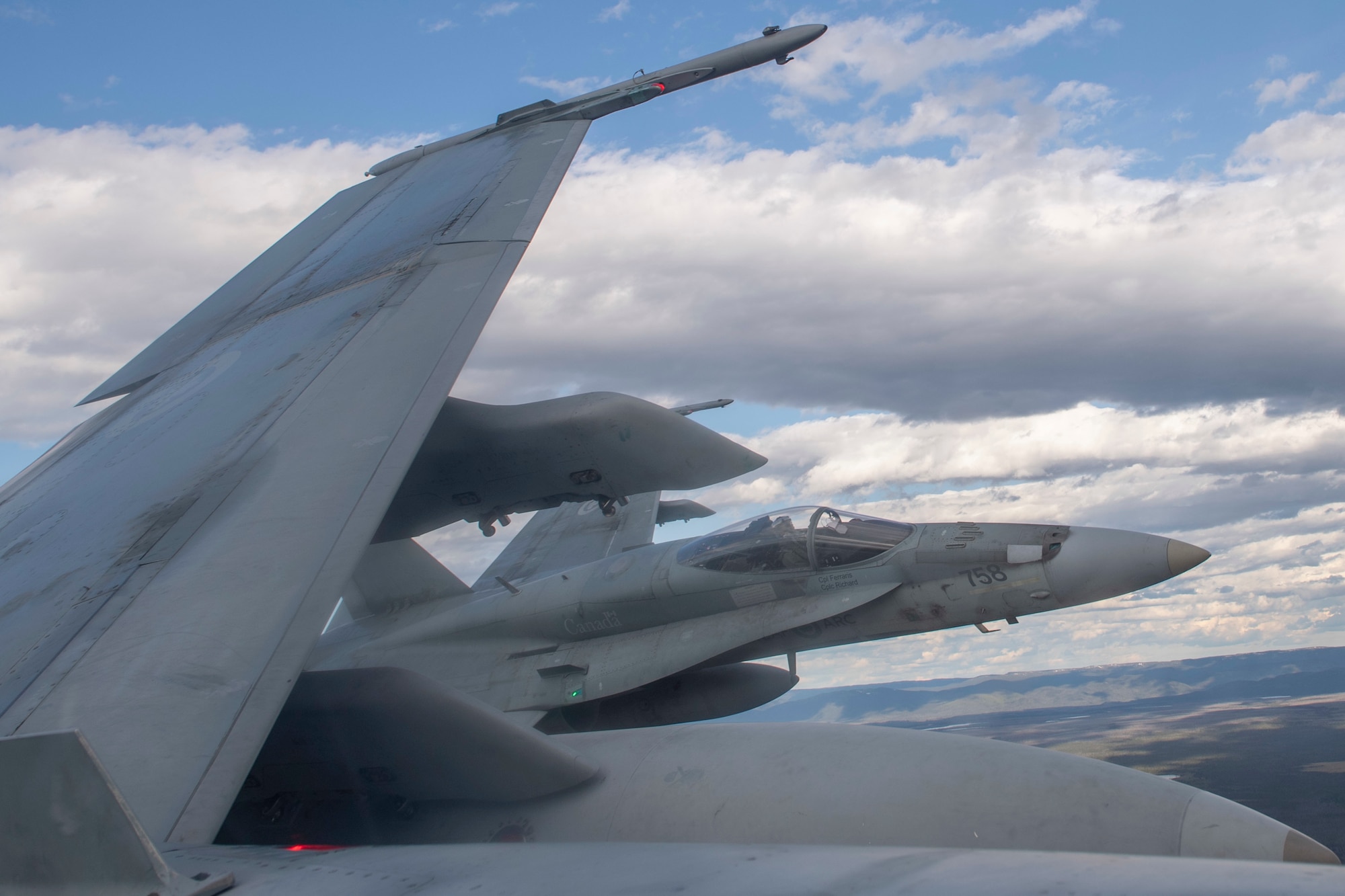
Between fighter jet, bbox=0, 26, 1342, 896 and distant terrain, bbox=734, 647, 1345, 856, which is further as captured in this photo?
distant terrain, bbox=734, 647, 1345, 856

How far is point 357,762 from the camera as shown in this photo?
16.7ft

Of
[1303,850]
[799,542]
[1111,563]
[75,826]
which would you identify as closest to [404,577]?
[799,542]

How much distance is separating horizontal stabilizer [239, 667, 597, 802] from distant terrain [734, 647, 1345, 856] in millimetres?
3775

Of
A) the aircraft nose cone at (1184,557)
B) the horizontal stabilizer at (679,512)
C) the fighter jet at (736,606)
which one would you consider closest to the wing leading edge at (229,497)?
the fighter jet at (736,606)

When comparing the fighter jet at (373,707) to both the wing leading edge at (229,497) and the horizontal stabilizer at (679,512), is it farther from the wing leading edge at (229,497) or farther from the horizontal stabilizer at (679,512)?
the horizontal stabilizer at (679,512)

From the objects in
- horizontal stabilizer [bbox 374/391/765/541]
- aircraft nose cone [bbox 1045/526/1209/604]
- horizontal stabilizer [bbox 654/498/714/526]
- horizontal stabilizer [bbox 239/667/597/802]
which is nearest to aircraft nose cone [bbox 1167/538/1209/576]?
aircraft nose cone [bbox 1045/526/1209/604]

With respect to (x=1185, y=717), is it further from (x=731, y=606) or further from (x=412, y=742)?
(x=412, y=742)

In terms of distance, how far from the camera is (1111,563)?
854 centimetres

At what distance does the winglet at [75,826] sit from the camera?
228 cm

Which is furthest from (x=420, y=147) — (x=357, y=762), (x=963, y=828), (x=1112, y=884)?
(x=1112, y=884)

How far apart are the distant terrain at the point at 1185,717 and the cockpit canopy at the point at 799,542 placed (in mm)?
2399

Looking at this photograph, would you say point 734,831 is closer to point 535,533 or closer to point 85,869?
point 85,869

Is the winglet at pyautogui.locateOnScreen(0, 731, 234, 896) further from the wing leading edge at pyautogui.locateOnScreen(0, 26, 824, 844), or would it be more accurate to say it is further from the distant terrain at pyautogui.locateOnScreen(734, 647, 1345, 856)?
the distant terrain at pyautogui.locateOnScreen(734, 647, 1345, 856)

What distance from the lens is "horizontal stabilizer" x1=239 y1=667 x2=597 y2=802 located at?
15.2ft
